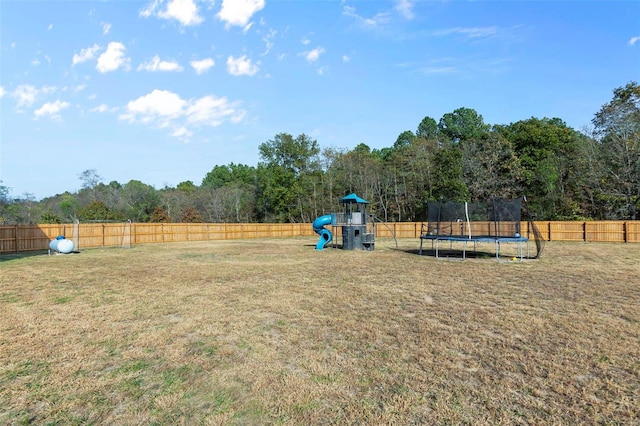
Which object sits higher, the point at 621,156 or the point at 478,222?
the point at 621,156

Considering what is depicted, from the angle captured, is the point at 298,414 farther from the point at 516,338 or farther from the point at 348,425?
the point at 516,338

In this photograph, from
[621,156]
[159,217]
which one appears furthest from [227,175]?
[621,156]

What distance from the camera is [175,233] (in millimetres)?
28172

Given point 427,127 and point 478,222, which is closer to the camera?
point 478,222

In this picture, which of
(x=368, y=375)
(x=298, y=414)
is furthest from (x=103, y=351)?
(x=368, y=375)

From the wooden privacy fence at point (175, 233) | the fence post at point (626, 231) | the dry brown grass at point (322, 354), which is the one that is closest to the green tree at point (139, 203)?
the wooden privacy fence at point (175, 233)

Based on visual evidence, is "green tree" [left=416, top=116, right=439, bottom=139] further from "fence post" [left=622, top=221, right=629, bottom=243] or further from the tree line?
"fence post" [left=622, top=221, right=629, bottom=243]

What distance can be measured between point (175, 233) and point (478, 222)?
21.5 metres

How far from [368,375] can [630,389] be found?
7.29 ft

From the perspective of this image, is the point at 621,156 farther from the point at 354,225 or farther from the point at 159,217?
the point at 159,217

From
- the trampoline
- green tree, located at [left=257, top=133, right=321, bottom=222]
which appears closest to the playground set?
the trampoline

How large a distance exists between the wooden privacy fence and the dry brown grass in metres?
14.5

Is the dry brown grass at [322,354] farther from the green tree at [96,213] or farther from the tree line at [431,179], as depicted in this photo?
the green tree at [96,213]

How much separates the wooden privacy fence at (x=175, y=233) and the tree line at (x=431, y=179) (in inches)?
265
